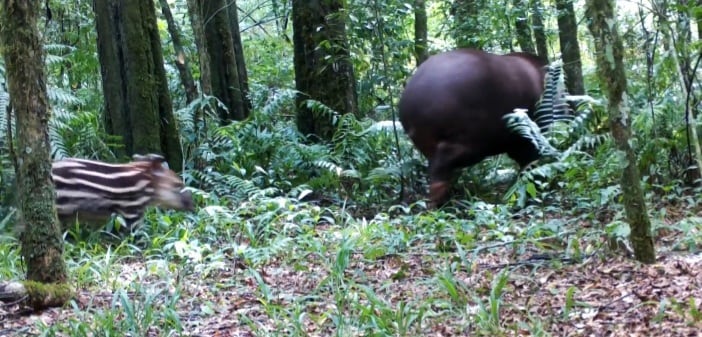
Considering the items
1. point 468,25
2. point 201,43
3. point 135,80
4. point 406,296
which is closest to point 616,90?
point 406,296

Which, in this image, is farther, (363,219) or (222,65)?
(222,65)

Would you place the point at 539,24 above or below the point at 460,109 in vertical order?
above

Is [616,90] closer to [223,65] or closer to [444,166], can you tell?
[444,166]

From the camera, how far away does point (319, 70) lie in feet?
30.0

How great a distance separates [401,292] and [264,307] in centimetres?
76

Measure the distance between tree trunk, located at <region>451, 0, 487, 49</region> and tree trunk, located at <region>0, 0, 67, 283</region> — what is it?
742cm

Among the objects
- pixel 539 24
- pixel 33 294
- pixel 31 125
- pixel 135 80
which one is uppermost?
pixel 539 24

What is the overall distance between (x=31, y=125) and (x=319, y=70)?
5.19 meters

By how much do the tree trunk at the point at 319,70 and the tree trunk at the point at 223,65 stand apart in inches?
64.1

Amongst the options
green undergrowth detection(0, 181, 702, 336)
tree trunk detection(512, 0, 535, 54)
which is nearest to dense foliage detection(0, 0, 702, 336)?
green undergrowth detection(0, 181, 702, 336)

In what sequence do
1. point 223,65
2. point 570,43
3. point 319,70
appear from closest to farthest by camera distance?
point 319,70
point 570,43
point 223,65

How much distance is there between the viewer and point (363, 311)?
3959 mm

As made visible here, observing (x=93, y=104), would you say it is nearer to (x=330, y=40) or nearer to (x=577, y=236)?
(x=330, y=40)

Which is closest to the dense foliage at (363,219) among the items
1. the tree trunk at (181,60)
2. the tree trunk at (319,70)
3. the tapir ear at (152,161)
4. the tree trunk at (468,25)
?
the tree trunk at (319,70)
